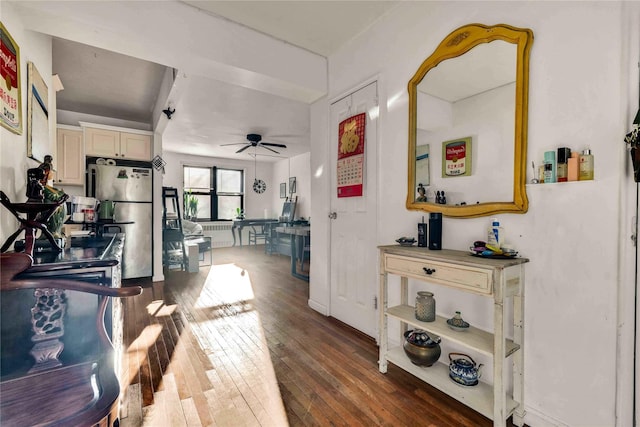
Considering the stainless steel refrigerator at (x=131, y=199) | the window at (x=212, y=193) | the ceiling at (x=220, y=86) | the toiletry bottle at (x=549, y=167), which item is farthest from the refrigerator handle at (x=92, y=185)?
the toiletry bottle at (x=549, y=167)

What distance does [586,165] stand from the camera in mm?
1274

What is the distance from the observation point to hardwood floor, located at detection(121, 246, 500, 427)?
1533mm

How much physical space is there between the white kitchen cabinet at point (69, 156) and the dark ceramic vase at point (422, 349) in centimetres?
484

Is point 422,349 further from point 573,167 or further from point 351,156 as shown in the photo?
point 351,156

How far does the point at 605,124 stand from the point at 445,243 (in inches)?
38.3

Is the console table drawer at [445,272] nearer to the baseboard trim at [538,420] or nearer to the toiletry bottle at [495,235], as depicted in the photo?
the toiletry bottle at [495,235]

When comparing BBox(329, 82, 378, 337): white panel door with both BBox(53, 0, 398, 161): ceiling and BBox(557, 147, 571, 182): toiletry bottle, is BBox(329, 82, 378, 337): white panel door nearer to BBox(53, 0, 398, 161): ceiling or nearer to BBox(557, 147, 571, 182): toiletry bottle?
BBox(53, 0, 398, 161): ceiling

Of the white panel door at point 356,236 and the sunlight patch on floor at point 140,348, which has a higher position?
the white panel door at point 356,236

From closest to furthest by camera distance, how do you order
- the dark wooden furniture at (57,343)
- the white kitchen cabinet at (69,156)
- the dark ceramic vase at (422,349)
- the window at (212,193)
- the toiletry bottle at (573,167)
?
the dark wooden furniture at (57,343) < the toiletry bottle at (573,167) < the dark ceramic vase at (422,349) < the white kitchen cabinet at (69,156) < the window at (212,193)

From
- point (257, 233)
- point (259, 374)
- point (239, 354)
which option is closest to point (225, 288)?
point (239, 354)

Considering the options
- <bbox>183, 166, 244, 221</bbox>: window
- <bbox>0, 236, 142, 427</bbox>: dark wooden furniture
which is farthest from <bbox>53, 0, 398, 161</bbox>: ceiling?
<bbox>0, 236, 142, 427</bbox>: dark wooden furniture

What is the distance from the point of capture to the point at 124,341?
2.41m

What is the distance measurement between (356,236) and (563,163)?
1.61 metres

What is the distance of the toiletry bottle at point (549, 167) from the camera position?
1380mm
